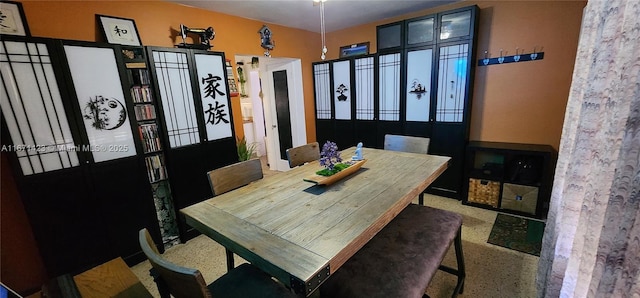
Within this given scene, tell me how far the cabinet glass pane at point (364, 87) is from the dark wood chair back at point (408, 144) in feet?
3.82

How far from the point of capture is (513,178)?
8.97 ft

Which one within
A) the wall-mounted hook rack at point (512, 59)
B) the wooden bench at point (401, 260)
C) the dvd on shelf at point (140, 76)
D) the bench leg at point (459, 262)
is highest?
the wall-mounted hook rack at point (512, 59)

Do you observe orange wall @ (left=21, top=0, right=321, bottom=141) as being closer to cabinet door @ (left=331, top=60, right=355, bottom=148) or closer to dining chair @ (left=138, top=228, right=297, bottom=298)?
cabinet door @ (left=331, top=60, right=355, bottom=148)

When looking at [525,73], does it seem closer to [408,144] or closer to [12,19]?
[408,144]

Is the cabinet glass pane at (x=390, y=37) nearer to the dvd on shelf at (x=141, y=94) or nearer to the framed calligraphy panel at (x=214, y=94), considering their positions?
the framed calligraphy panel at (x=214, y=94)

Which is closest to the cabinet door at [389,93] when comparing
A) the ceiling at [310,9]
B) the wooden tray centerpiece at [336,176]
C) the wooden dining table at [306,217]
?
the ceiling at [310,9]

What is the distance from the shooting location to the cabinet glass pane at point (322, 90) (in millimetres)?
4160

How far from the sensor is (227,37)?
10.5ft

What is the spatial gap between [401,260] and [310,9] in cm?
302

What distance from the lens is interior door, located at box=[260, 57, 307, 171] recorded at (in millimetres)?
4281

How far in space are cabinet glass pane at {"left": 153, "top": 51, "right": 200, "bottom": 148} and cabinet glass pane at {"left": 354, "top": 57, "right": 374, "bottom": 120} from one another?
2306 millimetres

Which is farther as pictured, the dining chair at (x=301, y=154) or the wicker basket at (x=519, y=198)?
the wicker basket at (x=519, y=198)

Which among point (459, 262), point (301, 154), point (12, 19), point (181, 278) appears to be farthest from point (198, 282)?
point (12, 19)

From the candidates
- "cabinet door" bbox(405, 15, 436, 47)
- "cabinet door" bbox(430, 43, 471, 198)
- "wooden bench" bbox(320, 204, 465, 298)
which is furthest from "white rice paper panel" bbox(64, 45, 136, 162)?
"cabinet door" bbox(430, 43, 471, 198)
